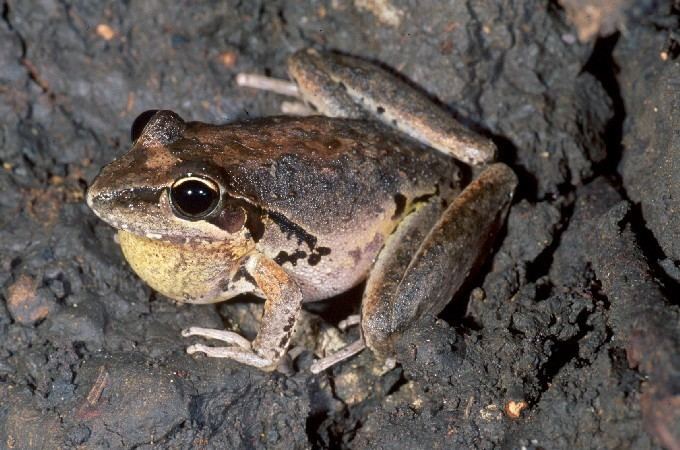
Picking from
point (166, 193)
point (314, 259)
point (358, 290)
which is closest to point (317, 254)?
point (314, 259)

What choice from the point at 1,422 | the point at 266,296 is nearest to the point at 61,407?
the point at 1,422

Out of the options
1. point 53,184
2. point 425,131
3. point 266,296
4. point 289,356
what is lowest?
point 53,184

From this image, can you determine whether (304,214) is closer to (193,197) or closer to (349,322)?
(193,197)

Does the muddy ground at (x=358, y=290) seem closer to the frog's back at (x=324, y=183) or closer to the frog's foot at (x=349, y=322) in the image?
the frog's foot at (x=349, y=322)

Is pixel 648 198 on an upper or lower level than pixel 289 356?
upper

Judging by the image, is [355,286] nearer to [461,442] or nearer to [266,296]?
[266,296]

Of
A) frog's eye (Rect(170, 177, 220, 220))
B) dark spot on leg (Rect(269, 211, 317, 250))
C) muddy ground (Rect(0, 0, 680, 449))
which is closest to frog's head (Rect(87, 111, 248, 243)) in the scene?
frog's eye (Rect(170, 177, 220, 220))

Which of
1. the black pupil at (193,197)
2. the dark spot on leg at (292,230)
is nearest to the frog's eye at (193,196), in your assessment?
the black pupil at (193,197)
